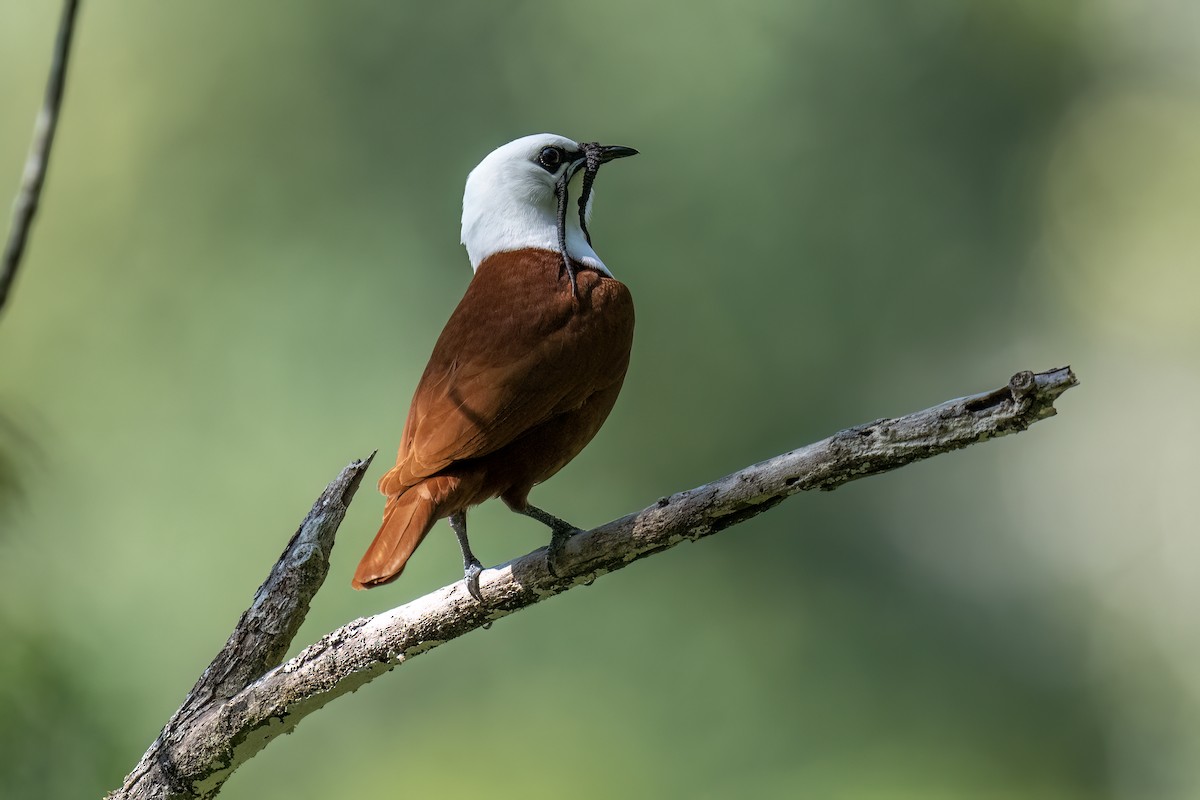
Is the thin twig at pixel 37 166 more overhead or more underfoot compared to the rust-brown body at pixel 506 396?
more underfoot

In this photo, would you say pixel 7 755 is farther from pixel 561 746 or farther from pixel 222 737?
pixel 561 746

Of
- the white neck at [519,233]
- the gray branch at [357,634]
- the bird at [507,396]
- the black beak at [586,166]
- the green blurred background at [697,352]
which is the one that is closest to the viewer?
the gray branch at [357,634]

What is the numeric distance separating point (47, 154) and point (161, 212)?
8.31m

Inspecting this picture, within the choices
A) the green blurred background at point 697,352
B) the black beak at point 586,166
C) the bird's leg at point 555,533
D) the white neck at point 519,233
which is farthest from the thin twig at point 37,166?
the green blurred background at point 697,352

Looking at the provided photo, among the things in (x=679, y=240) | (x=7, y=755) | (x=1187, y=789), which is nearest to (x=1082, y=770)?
(x=1187, y=789)

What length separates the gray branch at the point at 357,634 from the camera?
2.34 metres

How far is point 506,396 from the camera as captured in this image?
9.18ft

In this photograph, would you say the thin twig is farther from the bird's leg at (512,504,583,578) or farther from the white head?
the white head

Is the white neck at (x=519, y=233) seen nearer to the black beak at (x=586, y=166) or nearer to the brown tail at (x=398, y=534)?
the black beak at (x=586, y=166)

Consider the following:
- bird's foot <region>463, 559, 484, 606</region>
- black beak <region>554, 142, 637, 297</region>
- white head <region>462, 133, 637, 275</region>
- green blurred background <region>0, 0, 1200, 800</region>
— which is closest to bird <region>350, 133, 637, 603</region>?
bird's foot <region>463, 559, 484, 606</region>

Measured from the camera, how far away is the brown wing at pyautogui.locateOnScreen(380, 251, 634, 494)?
2.76m

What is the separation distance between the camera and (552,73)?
911 cm

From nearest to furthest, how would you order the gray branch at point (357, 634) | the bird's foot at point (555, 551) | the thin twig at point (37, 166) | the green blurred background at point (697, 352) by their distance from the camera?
the thin twig at point (37, 166) < the gray branch at point (357, 634) < the bird's foot at point (555, 551) < the green blurred background at point (697, 352)

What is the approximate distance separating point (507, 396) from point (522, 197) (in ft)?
2.95
